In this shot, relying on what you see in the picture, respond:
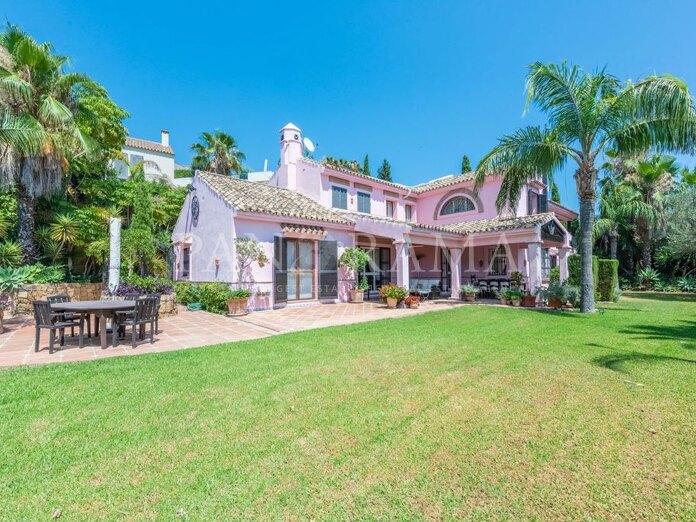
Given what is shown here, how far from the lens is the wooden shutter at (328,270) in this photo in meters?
16.0

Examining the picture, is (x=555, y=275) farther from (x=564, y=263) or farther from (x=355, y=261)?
(x=355, y=261)

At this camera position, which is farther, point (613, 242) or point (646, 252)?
point (613, 242)

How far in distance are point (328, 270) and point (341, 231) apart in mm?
2151

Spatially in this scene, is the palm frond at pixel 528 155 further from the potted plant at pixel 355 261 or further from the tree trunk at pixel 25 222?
the tree trunk at pixel 25 222

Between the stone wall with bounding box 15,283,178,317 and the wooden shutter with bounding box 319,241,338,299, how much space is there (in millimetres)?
6285

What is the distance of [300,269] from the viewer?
15.5 meters

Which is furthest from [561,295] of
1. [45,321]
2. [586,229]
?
[45,321]

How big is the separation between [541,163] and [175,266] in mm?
19179

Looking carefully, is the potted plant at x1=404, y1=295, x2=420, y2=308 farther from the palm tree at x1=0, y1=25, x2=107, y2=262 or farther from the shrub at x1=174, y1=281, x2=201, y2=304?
the palm tree at x1=0, y1=25, x2=107, y2=262

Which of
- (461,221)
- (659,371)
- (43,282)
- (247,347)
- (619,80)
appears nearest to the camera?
(659,371)

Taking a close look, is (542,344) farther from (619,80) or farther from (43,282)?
(43,282)

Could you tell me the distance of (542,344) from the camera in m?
7.59

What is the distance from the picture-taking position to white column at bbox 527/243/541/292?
618 inches

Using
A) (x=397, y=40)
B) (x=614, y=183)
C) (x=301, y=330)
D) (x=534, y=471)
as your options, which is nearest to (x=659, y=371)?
(x=534, y=471)
